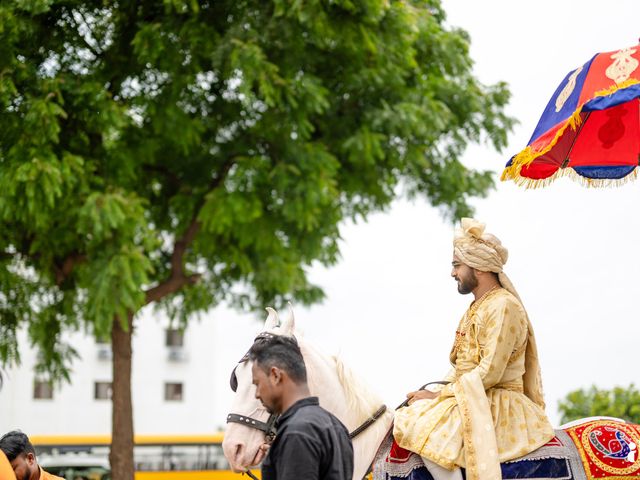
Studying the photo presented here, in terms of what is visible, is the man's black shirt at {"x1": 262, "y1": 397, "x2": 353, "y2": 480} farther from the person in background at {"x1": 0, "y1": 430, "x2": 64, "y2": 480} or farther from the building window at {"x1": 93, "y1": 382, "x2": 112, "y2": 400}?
the building window at {"x1": 93, "y1": 382, "x2": 112, "y2": 400}

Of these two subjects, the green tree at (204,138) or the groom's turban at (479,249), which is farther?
the green tree at (204,138)

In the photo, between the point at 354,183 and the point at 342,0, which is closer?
the point at 342,0

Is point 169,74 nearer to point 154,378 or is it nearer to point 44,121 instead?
point 44,121

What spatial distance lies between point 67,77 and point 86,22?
1446 mm

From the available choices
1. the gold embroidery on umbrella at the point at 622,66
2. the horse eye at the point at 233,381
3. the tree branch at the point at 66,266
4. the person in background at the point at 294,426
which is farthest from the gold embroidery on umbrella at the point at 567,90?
the tree branch at the point at 66,266

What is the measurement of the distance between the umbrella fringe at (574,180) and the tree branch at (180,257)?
291 inches

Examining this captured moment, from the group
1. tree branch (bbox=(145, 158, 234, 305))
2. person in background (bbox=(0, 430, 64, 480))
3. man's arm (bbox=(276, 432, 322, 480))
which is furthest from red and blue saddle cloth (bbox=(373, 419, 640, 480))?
tree branch (bbox=(145, 158, 234, 305))

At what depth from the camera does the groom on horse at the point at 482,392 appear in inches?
221

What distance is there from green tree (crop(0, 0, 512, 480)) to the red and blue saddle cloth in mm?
6817

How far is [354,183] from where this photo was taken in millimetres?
14102

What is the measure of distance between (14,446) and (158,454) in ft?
67.1

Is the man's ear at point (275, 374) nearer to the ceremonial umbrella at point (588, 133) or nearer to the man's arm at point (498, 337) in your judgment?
the man's arm at point (498, 337)

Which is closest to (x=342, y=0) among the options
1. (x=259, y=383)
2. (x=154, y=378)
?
(x=259, y=383)

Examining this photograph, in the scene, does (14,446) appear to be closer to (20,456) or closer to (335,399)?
(20,456)
